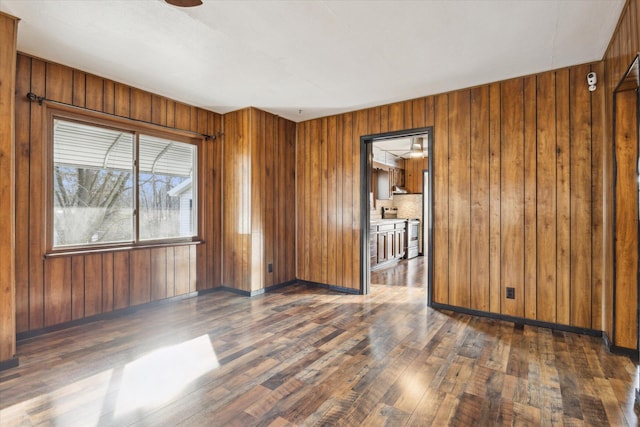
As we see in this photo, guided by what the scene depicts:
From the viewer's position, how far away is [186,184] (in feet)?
14.5

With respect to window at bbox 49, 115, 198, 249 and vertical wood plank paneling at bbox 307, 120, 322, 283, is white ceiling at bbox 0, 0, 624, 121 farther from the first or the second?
vertical wood plank paneling at bbox 307, 120, 322, 283

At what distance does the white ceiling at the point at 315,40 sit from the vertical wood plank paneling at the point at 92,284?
1946mm

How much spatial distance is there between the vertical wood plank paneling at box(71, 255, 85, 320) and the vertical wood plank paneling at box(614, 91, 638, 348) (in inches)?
192

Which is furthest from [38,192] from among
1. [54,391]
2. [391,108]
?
[391,108]

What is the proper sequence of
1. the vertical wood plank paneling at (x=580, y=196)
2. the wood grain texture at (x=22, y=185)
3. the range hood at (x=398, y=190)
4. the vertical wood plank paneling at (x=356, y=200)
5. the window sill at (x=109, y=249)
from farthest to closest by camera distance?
1. the range hood at (x=398, y=190)
2. the vertical wood plank paneling at (x=356, y=200)
3. the window sill at (x=109, y=249)
4. the vertical wood plank paneling at (x=580, y=196)
5. the wood grain texture at (x=22, y=185)

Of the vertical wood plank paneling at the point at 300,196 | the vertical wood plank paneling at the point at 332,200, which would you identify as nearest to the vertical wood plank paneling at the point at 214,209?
the vertical wood plank paneling at the point at 300,196

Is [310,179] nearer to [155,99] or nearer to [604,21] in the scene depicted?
[155,99]

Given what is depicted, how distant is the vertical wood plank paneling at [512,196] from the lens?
3348mm

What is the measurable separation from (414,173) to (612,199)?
5830mm

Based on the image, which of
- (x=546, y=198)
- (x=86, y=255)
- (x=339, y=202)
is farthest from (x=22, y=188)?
(x=546, y=198)

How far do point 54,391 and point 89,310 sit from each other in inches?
57.0

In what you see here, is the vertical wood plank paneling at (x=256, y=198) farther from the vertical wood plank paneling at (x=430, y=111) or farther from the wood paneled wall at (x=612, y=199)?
the wood paneled wall at (x=612, y=199)

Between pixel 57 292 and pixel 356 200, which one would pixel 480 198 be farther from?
pixel 57 292

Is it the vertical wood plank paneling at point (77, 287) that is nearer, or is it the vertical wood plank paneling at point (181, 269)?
the vertical wood plank paneling at point (77, 287)
